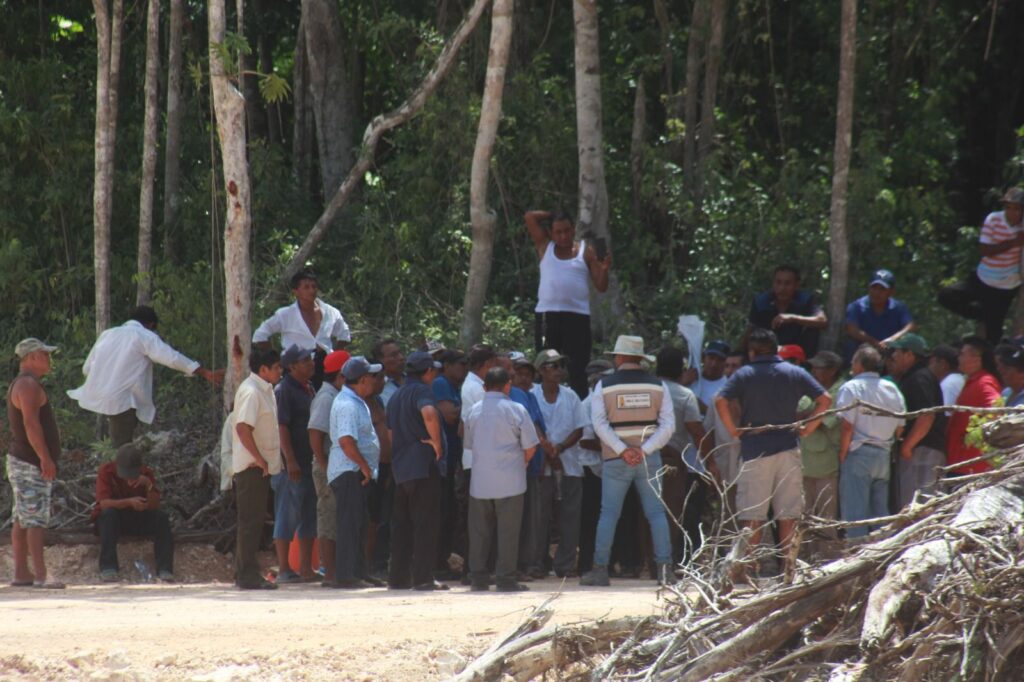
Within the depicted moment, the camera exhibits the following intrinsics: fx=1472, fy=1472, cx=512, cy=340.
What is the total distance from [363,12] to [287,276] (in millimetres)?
4488

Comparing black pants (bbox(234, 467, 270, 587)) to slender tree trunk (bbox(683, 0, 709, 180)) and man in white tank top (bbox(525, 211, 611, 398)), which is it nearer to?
man in white tank top (bbox(525, 211, 611, 398))

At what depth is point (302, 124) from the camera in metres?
18.9

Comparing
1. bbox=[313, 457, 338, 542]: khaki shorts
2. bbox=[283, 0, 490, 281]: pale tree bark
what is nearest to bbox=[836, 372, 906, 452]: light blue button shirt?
bbox=[313, 457, 338, 542]: khaki shorts

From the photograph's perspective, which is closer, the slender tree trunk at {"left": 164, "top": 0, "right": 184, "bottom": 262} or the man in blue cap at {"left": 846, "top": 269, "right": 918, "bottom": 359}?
the man in blue cap at {"left": 846, "top": 269, "right": 918, "bottom": 359}

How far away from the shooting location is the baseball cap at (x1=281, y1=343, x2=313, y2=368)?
11.4 m

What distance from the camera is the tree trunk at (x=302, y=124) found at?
18.3 m

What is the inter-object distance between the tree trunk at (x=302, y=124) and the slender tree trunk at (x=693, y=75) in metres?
4.76

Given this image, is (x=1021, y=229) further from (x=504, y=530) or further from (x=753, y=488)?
(x=504, y=530)

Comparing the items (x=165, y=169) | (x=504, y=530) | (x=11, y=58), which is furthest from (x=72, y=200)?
(x=504, y=530)

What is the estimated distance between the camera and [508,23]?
1412 cm

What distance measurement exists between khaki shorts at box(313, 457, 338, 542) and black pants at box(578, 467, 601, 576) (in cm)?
194

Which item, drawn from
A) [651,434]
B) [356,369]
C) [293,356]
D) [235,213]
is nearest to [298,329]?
[235,213]

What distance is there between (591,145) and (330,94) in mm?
4113

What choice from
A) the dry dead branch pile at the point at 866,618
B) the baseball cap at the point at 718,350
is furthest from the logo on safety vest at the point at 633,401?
the dry dead branch pile at the point at 866,618
